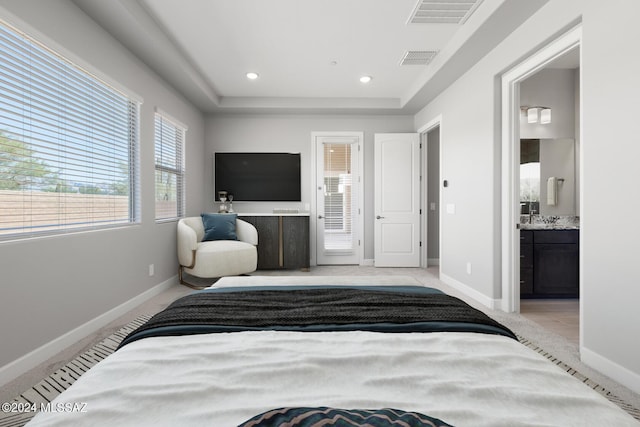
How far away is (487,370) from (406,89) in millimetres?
4519

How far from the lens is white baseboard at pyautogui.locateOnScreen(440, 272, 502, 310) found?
10.7 ft

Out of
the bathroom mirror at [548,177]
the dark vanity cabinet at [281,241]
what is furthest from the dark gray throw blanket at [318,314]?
the dark vanity cabinet at [281,241]

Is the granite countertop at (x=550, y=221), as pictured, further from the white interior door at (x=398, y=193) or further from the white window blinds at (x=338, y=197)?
the white window blinds at (x=338, y=197)

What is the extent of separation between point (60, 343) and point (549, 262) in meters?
4.59

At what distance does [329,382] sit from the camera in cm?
86

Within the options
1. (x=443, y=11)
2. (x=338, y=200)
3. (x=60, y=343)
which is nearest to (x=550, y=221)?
(x=443, y=11)

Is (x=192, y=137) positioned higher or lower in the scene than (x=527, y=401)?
higher

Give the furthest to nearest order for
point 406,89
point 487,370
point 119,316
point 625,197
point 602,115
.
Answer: point 406,89, point 119,316, point 602,115, point 625,197, point 487,370

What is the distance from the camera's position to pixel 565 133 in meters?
4.06

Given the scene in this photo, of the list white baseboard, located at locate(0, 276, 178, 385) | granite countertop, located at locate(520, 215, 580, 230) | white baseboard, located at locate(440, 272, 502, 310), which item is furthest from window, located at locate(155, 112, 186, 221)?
Result: granite countertop, located at locate(520, 215, 580, 230)

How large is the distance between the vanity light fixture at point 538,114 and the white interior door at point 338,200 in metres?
2.44

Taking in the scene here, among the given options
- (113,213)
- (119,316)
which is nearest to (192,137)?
(113,213)

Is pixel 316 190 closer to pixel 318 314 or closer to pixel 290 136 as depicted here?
pixel 290 136

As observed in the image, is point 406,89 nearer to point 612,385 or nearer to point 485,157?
point 485,157
